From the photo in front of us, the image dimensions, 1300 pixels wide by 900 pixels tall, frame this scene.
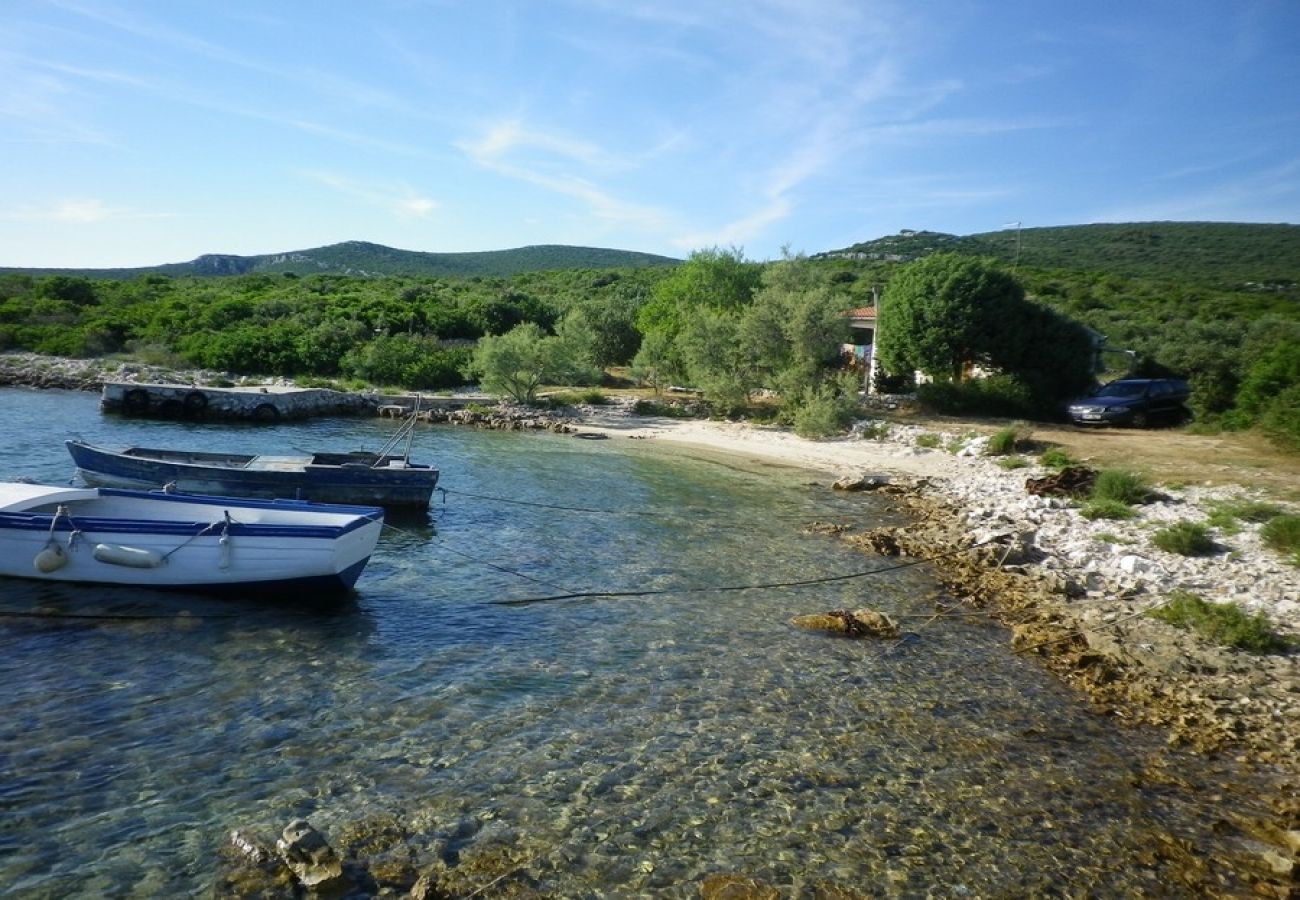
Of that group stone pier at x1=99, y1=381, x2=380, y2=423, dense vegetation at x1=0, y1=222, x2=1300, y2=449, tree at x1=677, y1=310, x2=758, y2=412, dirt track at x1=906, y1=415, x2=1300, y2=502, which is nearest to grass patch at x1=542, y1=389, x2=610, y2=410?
dense vegetation at x1=0, y1=222, x2=1300, y2=449

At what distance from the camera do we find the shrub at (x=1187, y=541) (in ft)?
47.6

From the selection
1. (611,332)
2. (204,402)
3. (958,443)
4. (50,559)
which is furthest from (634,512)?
(611,332)

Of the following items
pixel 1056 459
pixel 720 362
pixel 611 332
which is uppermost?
pixel 611 332

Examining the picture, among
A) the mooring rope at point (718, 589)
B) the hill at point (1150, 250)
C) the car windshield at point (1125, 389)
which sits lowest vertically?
the mooring rope at point (718, 589)

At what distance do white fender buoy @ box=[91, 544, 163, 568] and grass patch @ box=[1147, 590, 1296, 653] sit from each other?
15751mm

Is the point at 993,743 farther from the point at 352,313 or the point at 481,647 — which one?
the point at 352,313

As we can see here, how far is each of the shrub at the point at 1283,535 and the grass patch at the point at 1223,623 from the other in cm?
263

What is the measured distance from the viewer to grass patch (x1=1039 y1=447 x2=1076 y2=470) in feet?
72.5

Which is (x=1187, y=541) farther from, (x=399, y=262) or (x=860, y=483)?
(x=399, y=262)

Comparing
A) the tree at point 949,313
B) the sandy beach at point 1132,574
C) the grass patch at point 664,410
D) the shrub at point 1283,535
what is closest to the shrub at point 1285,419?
the sandy beach at point 1132,574

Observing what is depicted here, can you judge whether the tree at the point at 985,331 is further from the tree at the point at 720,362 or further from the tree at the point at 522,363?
the tree at the point at 522,363

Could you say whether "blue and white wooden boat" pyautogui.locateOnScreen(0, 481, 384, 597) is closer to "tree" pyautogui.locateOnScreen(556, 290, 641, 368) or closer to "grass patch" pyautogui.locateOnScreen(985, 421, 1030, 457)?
"grass patch" pyautogui.locateOnScreen(985, 421, 1030, 457)

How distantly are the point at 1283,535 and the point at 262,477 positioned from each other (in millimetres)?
21031

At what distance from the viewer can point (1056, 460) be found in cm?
2239
